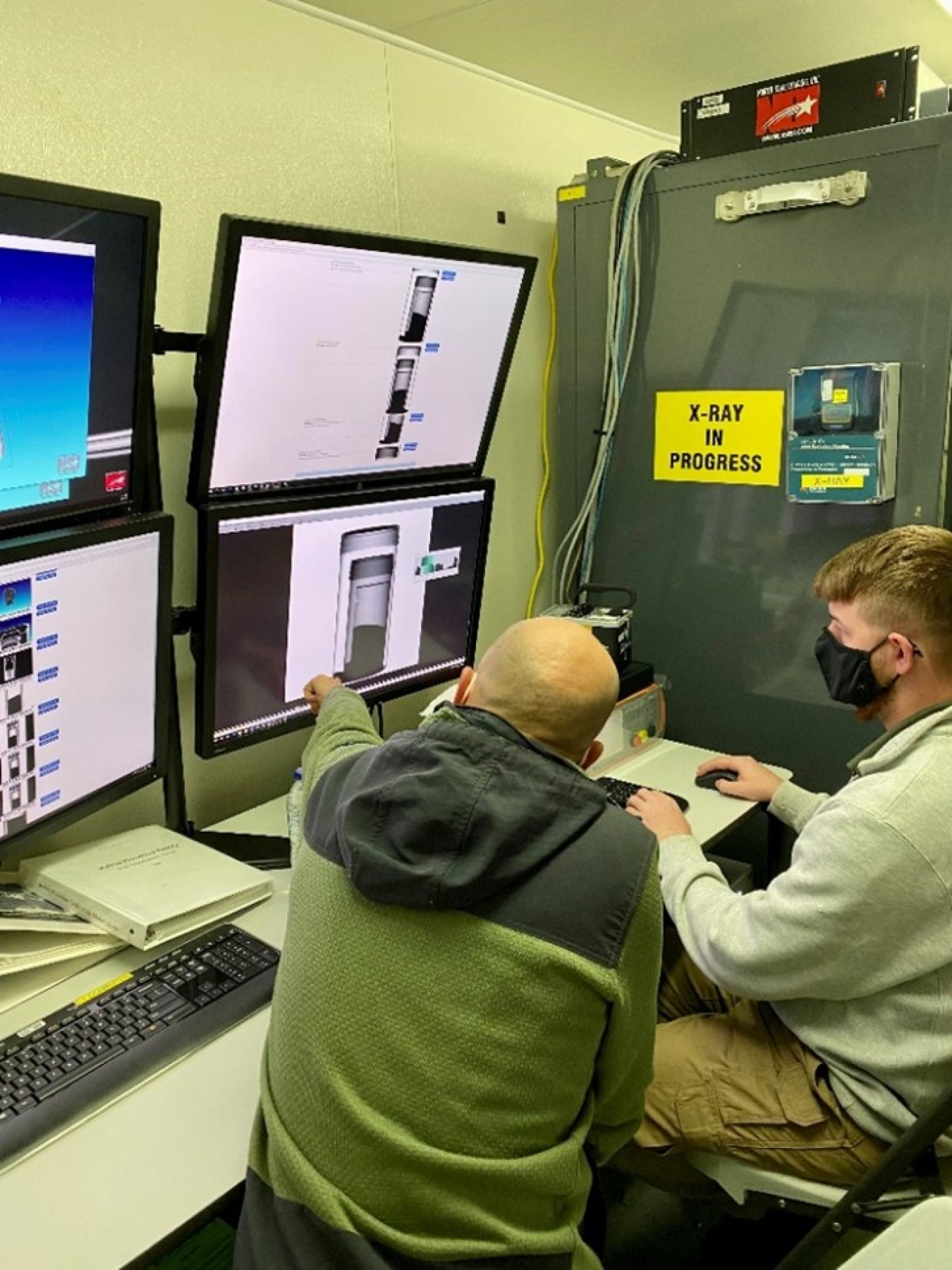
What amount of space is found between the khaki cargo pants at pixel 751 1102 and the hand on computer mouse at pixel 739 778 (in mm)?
433

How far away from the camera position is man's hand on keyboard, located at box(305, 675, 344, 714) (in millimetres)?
1729

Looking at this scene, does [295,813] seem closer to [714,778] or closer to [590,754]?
[590,754]

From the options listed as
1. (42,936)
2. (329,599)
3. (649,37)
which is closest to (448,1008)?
(42,936)

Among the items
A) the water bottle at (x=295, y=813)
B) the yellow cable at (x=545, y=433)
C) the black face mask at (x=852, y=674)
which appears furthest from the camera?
the yellow cable at (x=545, y=433)

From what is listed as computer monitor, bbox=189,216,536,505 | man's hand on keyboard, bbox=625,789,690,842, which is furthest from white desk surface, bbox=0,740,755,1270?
computer monitor, bbox=189,216,536,505

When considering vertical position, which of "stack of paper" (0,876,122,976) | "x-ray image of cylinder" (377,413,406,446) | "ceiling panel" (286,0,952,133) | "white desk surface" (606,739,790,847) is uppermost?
"ceiling panel" (286,0,952,133)

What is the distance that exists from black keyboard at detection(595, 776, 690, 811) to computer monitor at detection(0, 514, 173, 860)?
0.78 meters

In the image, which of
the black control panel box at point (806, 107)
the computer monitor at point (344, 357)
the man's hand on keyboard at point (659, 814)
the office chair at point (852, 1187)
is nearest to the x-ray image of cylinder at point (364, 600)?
the computer monitor at point (344, 357)

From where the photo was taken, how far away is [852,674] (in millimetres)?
1477

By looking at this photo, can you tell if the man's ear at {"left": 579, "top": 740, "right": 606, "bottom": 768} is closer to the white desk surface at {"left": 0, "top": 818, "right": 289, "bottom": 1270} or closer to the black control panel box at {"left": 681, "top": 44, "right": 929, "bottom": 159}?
the white desk surface at {"left": 0, "top": 818, "right": 289, "bottom": 1270}

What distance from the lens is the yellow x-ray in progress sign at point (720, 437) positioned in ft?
6.71

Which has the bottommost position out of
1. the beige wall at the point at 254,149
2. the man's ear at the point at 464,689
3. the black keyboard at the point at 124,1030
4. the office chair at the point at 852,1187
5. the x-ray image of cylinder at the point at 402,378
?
the office chair at the point at 852,1187

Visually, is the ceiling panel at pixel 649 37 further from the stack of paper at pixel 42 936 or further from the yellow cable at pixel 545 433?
the stack of paper at pixel 42 936

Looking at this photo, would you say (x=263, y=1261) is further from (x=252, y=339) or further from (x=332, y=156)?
(x=332, y=156)
